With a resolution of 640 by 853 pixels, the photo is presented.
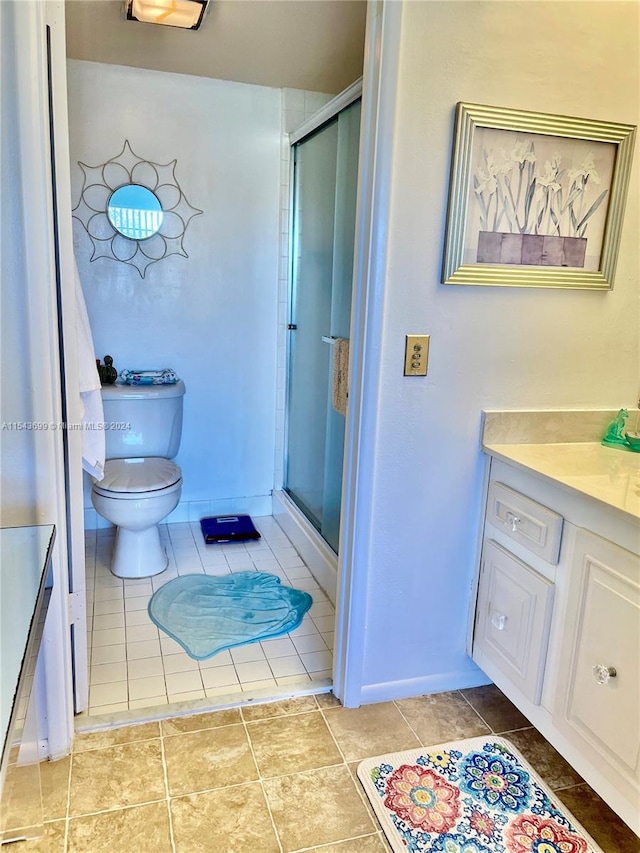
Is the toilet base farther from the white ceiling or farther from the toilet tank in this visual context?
the white ceiling

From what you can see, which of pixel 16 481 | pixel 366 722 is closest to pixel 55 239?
pixel 16 481

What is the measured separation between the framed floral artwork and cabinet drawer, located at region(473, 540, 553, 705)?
0.80 m

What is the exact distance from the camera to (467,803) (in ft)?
5.16

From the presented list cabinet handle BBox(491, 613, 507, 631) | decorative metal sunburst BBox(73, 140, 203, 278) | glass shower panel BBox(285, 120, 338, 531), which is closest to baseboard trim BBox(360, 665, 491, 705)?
cabinet handle BBox(491, 613, 507, 631)

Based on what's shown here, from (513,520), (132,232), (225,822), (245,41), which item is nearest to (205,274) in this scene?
(132,232)

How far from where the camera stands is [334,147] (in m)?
2.62

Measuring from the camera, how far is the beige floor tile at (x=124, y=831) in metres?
1.41

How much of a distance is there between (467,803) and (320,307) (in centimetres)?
198

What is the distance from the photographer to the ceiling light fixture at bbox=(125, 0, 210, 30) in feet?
6.68

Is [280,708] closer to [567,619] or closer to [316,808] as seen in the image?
[316,808]

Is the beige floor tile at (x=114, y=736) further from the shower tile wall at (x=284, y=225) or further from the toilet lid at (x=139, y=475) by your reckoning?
the shower tile wall at (x=284, y=225)

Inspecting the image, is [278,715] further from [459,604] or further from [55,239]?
[55,239]

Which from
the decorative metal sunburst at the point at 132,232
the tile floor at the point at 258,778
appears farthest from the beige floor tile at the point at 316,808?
the decorative metal sunburst at the point at 132,232

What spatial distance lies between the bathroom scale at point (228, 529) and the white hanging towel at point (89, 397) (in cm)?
108
